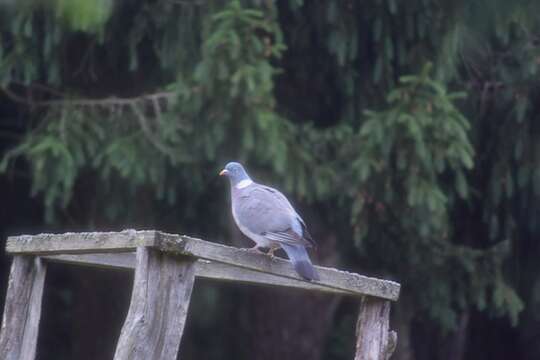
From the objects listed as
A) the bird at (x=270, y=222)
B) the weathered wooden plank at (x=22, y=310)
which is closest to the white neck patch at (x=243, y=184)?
the bird at (x=270, y=222)

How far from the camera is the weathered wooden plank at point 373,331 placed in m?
4.19

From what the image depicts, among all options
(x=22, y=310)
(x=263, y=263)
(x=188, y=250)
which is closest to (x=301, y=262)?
(x=263, y=263)

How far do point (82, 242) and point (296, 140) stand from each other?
328 cm

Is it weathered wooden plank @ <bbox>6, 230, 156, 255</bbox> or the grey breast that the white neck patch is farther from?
weathered wooden plank @ <bbox>6, 230, 156, 255</bbox>

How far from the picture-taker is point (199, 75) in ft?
20.6

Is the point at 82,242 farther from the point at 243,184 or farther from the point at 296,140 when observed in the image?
the point at 296,140

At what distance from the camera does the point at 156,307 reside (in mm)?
3299

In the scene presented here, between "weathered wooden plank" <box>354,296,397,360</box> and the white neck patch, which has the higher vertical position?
the white neck patch

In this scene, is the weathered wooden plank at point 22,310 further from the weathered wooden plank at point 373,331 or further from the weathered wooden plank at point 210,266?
the weathered wooden plank at point 373,331

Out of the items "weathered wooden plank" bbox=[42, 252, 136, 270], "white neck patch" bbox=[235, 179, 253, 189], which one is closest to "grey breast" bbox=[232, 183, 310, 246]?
"white neck patch" bbox=[235, 179, 253, 189]

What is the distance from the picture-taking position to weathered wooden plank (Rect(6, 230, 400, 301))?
3.32 m

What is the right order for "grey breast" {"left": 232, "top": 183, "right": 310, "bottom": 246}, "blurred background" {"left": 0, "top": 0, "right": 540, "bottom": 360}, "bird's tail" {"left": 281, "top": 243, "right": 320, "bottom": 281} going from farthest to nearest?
"blurred background" {"left": 0, "top": 0, "right": 540, "bottom": 360} → "grey breast" {"left": 232, "top": 183, "right": 310, "bottom": 246} → "bird's tail" {"left": 281, "top": 243, "right": 320, "bottom": 281}

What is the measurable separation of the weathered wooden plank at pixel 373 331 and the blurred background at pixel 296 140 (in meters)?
2.22

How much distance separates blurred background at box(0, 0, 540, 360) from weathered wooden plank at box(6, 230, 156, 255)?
223 cm
